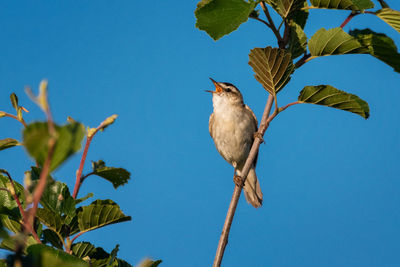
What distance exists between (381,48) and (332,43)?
0.25 metres

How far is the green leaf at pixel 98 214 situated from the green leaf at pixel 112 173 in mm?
149

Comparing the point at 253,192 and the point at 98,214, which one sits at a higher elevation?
the point at 253,192

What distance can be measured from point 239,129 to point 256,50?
3761 mm

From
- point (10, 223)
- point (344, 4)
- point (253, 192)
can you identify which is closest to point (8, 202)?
point (10, 223)

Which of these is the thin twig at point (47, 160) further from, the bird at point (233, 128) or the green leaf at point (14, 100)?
the bird at point (233, 128)

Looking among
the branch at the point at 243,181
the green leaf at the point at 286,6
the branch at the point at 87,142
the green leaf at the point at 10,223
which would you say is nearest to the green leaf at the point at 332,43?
the green leaf at the point at 286,6

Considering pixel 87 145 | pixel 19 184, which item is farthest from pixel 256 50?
pixel 19 184

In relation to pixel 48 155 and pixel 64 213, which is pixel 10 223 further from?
pixel 48 155

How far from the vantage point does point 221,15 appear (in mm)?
2154

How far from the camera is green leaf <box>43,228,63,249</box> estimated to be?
1890 mm

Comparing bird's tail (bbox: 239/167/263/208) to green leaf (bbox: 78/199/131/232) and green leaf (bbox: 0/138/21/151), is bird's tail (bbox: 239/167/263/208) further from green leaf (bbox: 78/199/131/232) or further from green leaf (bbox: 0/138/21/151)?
green leaf (bbox: 0/138/21/151)

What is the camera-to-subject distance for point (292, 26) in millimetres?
2482

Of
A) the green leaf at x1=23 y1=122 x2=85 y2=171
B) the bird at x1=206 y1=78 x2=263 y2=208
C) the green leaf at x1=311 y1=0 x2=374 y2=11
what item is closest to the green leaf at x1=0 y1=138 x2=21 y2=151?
the green leaf at x1=23 y1=122 x2=85 y2=171

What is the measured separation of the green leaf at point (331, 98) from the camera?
2342 millimetres
